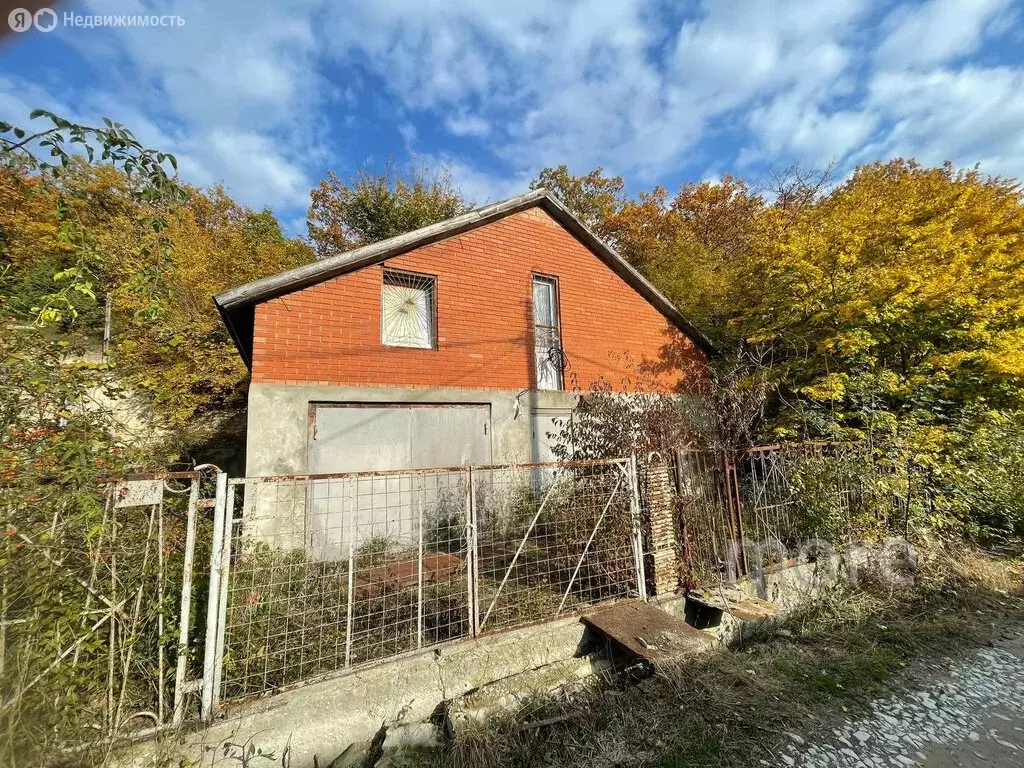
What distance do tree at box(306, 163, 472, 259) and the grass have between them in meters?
19.7

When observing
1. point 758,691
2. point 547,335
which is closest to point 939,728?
point 758,691

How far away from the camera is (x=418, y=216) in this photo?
796 inches

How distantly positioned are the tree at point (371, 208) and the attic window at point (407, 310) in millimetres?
13562

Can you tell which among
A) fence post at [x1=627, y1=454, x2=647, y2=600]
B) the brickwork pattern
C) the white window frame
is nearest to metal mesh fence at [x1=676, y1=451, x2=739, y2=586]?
the brickwork pattern

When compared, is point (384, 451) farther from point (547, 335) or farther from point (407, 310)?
point (547, 335)

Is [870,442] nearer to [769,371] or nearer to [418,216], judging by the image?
[769,371]

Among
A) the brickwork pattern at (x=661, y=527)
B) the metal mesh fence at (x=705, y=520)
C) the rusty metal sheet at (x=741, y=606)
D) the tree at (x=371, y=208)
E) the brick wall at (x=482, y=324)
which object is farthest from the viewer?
the tree at (x=371, y=208)

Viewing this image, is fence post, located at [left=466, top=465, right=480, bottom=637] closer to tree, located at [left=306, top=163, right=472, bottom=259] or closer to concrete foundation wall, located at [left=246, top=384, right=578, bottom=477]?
concrete foundation wall, located at [left=246, top=384, right=578, bottom=477]

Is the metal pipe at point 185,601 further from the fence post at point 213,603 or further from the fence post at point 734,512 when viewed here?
the fence post at point 734,512

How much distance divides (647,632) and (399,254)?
22.3ft

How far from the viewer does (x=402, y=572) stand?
4.32m

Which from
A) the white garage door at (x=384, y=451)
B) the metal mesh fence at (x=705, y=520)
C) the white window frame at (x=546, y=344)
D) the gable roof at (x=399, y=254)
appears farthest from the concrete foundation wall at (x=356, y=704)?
the white window frame at (x=546, y=344)

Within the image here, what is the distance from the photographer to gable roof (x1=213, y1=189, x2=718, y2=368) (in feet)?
20.7

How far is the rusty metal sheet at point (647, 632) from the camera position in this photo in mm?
3631
